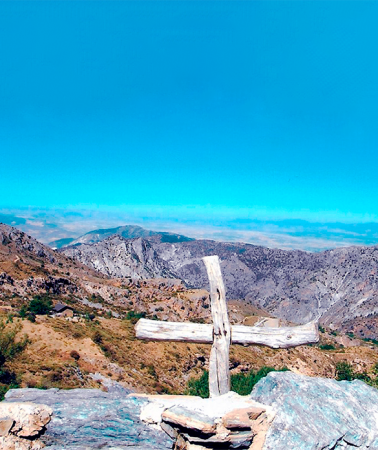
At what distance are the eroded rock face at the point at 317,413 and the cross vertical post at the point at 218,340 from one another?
0.87 meters

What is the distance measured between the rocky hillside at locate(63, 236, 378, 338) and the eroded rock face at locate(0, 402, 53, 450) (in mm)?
98806

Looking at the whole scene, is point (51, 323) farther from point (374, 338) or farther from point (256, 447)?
point (374, 338)

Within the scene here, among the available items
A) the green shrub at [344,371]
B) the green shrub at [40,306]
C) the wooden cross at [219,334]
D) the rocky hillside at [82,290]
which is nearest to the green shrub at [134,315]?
the rocky hillside at [82,290]

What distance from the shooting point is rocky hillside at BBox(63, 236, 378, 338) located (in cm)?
10931

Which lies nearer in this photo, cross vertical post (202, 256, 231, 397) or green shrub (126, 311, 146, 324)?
cross vertical post (202, 256, 231, 397)

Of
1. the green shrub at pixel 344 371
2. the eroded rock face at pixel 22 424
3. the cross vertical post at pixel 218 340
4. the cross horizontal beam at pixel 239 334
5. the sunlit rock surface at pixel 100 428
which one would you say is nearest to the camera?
the eroded rock face at pixel 22 424

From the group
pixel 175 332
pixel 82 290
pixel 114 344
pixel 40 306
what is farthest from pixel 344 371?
pixel 82 290

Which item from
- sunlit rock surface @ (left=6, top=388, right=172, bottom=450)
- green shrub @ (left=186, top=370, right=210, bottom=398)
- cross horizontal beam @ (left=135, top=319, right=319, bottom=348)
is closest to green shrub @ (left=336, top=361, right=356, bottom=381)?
green shrub @ (left=186, top=370, right=210, bottom=398)

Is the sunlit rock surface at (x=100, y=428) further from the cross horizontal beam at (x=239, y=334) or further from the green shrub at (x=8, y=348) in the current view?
the green shrub at (x=8, y=348)

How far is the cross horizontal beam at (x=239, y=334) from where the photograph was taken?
6.89m

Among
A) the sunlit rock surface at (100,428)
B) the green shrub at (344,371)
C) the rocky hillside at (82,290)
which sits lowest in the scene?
the green shrub at (344,371)

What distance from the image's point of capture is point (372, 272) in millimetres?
137750

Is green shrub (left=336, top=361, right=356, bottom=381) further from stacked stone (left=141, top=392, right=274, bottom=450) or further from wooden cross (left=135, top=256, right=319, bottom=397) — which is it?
stacked stone (left=141, top=392, right=274, bottom=450)

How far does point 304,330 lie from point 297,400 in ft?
4.84
